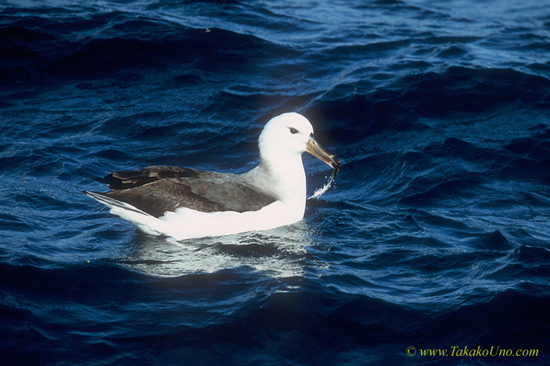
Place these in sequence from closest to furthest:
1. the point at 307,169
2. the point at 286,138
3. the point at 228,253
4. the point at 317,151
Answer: the point at 228,253
the point at 286,138
the point at 317,151
the point at 307,169

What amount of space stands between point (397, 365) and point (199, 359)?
5.47ft

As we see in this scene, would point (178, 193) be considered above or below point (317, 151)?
below

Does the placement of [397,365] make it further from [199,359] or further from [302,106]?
[302,106]

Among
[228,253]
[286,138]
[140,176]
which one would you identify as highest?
[286,138]

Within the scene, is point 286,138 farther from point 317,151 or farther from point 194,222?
point 194,222

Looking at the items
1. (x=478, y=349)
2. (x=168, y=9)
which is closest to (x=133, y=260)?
(x=478, y=349)

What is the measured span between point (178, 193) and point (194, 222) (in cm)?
41

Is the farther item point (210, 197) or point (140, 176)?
point (140, 176)

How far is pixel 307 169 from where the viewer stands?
10.8 meters

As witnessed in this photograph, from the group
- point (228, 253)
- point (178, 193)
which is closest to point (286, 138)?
point (178, 193)

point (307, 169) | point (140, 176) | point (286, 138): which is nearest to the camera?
point (140, 176)

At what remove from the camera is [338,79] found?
43.7 ft

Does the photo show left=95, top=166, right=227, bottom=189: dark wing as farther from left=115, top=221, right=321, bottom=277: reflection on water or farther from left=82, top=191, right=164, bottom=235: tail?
left=115, top=221, right=321, bottom=277: reflection on water

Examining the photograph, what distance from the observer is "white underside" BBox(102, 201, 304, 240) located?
7883mm
